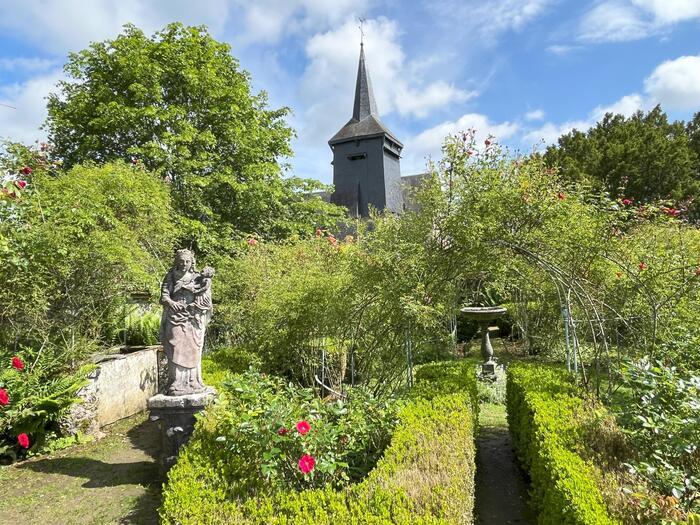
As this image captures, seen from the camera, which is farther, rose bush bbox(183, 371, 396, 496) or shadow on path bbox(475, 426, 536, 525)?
shadow on path bbox(475, 426, 536, 525)

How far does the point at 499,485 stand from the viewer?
15.5ft

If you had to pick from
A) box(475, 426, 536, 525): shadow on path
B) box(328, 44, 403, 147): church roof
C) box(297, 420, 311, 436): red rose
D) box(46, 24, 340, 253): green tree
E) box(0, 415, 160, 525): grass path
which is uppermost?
box(328, 44, 403, 147): church roof

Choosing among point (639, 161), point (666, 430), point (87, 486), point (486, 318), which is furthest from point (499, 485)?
point (639, 161)

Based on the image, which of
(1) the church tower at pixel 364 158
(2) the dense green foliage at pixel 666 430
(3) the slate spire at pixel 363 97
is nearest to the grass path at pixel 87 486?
(2) the dense green foliage at pixel 666 430

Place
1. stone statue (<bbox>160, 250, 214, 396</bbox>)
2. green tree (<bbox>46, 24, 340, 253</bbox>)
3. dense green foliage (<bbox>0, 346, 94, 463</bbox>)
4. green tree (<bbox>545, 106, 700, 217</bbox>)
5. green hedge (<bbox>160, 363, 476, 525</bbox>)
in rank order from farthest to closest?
green tree (<bbox>545, 106, 700, 217</bbox>), green tree (<bbox>46, 24, 340, 253</bbox>), dense green foliage (<bbox>0, 346, 94, 463</bbox>), stone statue (<bbox>160, 250, 214, 396</bbox>), green hedge (<bbox>160, 363, 476, 525</bbox>)

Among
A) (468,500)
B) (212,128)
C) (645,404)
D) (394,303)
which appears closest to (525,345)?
(394,303)

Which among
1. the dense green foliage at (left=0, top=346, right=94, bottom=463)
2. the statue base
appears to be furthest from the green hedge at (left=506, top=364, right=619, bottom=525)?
the dense green foliage at (left=0, top=346, right=94, bottom=463)

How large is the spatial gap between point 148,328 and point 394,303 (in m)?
5.94

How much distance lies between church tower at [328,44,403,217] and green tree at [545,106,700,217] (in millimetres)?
8065

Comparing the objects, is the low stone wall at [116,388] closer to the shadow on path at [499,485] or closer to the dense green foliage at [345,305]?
the dense green foliage at [345,305]

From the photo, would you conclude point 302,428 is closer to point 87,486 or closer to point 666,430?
point 666,430

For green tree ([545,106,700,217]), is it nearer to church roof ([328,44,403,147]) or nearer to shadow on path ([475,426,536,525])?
church roof ([328,44,403,147])

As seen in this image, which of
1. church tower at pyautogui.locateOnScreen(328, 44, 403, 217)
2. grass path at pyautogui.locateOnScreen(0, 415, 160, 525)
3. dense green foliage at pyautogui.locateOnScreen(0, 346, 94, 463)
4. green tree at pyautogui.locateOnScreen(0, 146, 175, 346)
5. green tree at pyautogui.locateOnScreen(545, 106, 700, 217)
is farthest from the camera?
church tower at pyautogui.locateOnScreen(328, 44, 403, 217)

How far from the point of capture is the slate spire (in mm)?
23875
